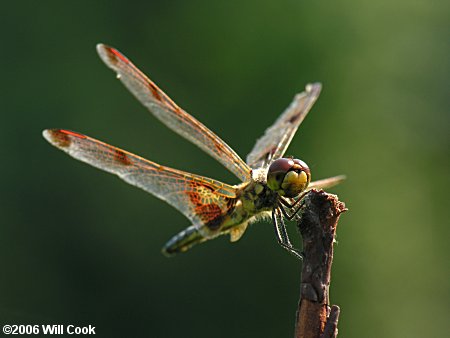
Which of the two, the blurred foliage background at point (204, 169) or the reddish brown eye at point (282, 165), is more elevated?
the blurred foliage background at point (204, 169)

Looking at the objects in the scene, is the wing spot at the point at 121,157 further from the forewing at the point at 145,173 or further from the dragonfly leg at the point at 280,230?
the dragonfly leg at the point at 280,230

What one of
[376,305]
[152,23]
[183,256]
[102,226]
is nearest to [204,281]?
[183,256]

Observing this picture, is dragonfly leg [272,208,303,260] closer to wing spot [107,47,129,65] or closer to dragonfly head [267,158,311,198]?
dragonfly head [267,158,311,198]

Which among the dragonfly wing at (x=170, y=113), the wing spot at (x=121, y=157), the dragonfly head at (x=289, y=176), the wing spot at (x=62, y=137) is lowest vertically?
the dragonfly head at (x=289, y=176)

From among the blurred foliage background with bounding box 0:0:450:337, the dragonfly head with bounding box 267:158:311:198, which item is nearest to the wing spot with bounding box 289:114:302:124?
the dragonfly head with bounding box 267:158:311:198

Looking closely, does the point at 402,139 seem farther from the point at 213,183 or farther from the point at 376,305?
the point at 213,183

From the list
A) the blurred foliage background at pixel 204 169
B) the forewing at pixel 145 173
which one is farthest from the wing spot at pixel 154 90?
the blurred foliage background at pixel 204 169
